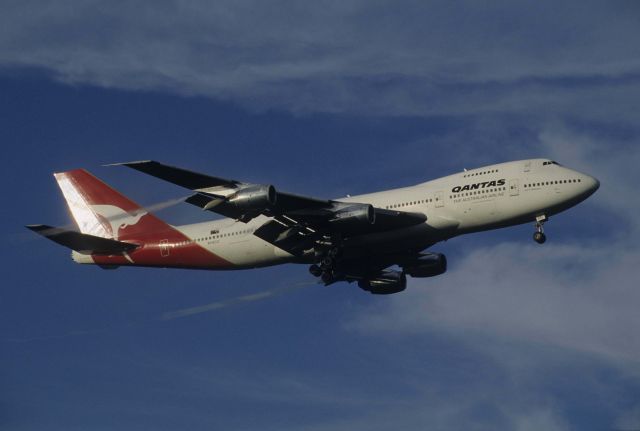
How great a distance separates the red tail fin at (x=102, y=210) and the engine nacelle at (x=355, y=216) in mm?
13406

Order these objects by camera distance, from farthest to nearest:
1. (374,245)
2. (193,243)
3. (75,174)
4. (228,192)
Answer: (75,174), (193,243), (374,245), (228,192)

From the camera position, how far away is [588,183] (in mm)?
58906

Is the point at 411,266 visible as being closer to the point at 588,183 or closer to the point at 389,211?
the point at 389,211

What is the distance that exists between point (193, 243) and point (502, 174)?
18512 mm

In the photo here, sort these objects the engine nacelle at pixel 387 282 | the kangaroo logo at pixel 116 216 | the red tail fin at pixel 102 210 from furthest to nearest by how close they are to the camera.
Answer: the kangaroo logo at pixel 116 216 → the red tail fin at pixel 102 210 → the engine nacelle at pixel 387 282

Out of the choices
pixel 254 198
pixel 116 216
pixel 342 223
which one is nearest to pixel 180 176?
pixel 254 198

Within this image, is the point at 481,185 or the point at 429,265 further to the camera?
the point at 429,265

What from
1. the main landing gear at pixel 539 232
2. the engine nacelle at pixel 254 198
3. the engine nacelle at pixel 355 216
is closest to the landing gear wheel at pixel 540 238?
the main landing gear at pixel 539 232

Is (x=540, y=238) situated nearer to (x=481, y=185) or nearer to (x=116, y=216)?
(x=481, y=185)

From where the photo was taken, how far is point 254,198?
55.2 metres

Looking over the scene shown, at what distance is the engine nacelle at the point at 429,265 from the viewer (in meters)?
66.0

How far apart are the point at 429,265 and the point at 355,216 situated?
382 inches

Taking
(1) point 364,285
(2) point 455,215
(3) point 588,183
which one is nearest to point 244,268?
(1) point 364,285

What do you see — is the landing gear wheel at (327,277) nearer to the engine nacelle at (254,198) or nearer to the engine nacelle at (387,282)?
the engine nacelle at (387,282)
